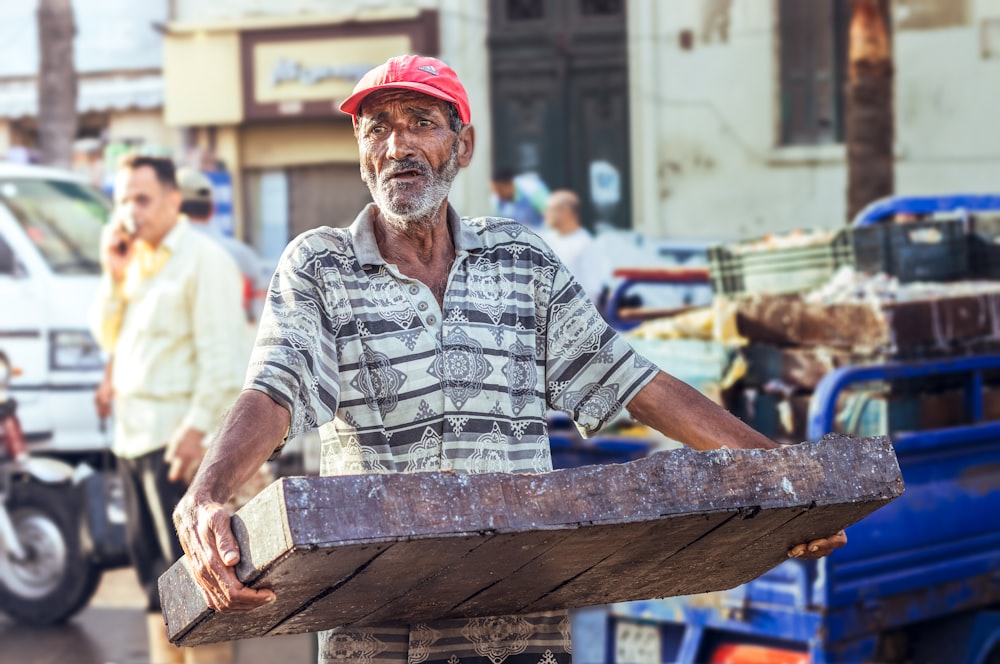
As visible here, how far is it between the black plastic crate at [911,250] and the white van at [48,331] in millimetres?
4003

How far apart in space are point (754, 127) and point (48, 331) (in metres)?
10.6

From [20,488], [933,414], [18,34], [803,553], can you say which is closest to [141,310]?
[20,488]

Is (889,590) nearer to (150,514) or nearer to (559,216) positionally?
(150,514)

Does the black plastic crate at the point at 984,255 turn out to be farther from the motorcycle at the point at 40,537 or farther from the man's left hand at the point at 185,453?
the motorcycle at the point at 40,537

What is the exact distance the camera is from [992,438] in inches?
213

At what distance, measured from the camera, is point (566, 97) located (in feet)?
60.1

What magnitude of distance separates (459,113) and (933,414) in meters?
3.24

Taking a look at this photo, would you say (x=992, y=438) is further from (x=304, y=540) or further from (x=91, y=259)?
(x=91, y=259)

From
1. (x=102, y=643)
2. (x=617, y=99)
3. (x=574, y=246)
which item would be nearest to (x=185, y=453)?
(x=102, y=643)

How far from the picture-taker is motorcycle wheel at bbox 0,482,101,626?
300 inches

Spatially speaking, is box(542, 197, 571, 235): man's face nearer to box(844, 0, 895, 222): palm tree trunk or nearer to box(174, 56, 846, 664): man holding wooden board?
box(844, 0, 895, 222): palm tree trunk

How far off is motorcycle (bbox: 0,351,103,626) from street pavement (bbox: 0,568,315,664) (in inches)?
5.3

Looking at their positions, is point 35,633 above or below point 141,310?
below

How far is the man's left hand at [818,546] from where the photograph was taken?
2.74 m
